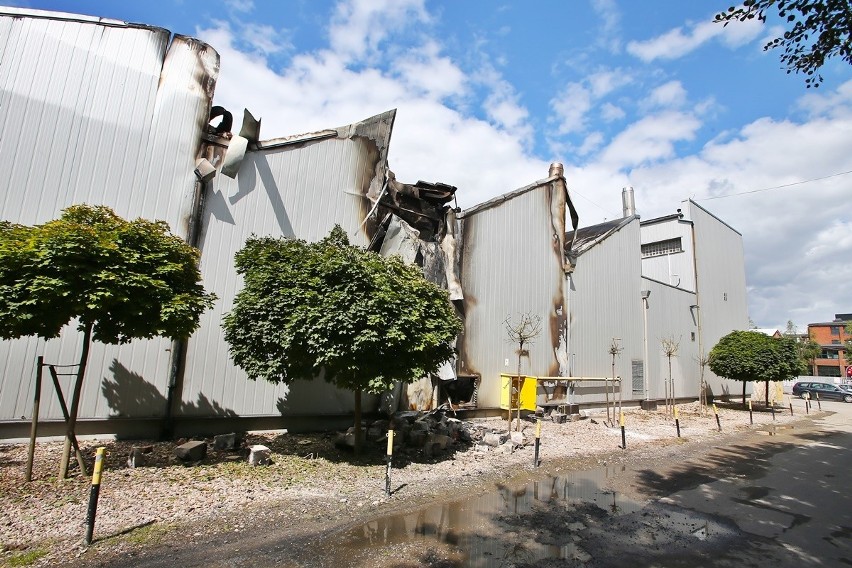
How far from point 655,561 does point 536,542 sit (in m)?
1.43

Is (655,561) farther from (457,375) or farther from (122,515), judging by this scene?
(457,375)

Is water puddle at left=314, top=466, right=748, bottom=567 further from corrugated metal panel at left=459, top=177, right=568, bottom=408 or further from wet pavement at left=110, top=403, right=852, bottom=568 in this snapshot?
corrugated metal panel at left=459, top=177, right=568, bottom=408

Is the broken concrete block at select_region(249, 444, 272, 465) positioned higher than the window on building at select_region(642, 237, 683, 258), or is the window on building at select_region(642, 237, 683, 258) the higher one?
the window on building at select_region(642, 237, 683, 258)

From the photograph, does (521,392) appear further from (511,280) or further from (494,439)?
(511,280)

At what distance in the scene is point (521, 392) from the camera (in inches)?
598

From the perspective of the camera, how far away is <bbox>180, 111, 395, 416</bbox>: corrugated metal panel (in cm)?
1130

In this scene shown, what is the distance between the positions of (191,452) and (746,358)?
26300 mm

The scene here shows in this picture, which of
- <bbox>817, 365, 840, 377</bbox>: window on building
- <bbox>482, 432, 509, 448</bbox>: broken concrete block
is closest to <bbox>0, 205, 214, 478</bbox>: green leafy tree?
<bbox>482, 432, 509, 448</bbox>: broken concrete block

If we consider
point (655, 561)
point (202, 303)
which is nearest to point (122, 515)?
point (202, 303)

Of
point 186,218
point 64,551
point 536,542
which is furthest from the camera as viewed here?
point 186,218

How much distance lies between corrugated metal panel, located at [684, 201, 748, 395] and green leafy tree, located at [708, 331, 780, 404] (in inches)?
106

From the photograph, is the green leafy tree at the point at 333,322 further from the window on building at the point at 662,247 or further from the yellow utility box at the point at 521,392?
the window on building at the point at 662,247

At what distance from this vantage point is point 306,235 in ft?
43.0

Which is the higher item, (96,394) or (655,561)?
(96,394)
